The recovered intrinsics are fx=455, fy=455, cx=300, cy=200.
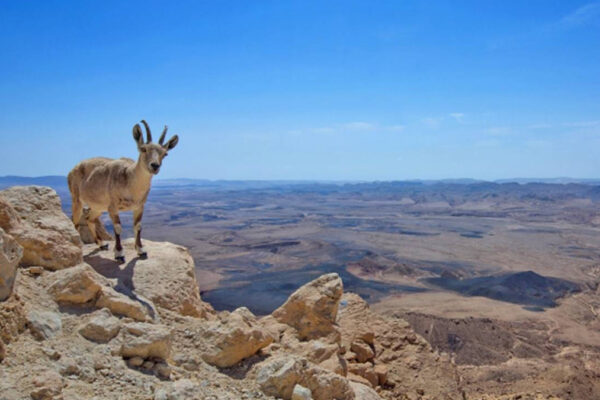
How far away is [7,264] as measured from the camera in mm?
3668

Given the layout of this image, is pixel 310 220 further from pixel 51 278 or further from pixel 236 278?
pixel 51 278

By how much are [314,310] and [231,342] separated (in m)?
2.66

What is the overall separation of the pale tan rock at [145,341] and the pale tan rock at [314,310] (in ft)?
11.3

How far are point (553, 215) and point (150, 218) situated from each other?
90867 mm

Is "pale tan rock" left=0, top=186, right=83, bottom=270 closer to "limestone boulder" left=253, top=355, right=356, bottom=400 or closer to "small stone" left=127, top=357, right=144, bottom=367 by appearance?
"small stone" left=127, top=357, right=144, bottom=367

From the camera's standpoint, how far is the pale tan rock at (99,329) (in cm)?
399

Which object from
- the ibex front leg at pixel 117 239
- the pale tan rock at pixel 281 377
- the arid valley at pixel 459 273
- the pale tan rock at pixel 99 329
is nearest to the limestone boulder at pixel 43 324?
the pale tan rock at pixel 99 329

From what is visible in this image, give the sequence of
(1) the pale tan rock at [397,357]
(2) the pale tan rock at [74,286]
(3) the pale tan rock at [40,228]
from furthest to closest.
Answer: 1. (1) the pale tan rock at [397,357]
2. (3) the pale tan rock at [40,228]
3. (2) the pale tan rock at [74,286]

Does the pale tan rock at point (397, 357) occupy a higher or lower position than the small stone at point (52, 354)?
lower

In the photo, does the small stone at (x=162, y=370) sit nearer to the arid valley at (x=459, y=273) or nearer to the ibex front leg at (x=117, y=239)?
the ibex front leg at (x=117, y=239)

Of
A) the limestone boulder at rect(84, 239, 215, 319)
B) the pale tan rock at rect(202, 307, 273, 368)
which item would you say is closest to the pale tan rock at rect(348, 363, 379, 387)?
the pale tan rock at rect(202, 307, 273, 368)

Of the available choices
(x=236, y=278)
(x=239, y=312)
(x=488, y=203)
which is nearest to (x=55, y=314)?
(x=239, y=312)

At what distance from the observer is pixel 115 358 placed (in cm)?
372

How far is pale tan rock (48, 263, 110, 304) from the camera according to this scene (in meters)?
4.41
